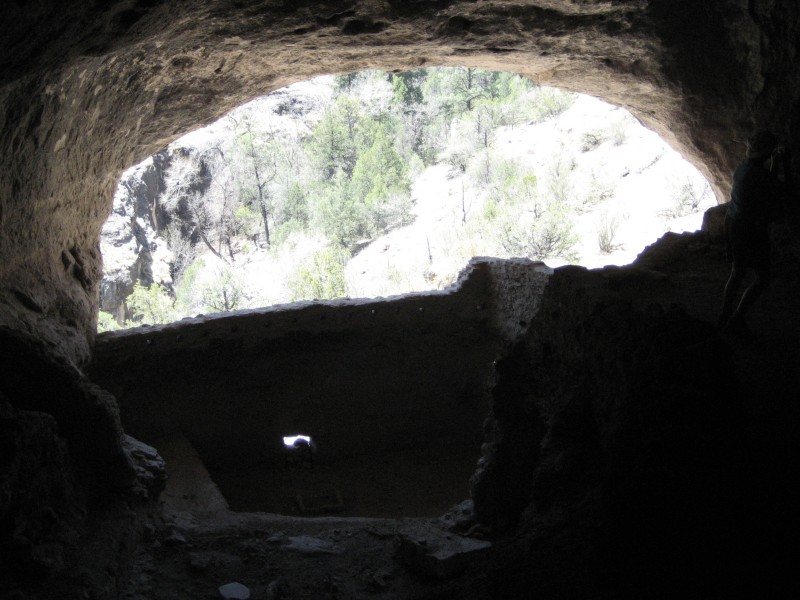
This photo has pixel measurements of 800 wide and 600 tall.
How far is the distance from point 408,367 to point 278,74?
10.9ft

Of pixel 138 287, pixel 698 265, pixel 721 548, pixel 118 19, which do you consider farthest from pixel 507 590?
pixel 138 287

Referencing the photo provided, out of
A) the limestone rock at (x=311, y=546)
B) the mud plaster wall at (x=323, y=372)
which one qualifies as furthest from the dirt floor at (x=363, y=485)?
the limestone rock at (x=311, y=546)

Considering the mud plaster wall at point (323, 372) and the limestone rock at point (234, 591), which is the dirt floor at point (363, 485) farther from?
the limestone rock at point (234, 591)

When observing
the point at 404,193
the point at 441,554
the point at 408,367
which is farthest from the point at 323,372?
the point at 404,193

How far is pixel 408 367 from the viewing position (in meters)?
7.88

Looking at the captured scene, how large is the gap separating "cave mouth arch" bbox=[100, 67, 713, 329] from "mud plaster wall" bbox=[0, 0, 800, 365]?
927 centimetres

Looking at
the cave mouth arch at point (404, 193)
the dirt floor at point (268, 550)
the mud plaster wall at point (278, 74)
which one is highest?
the cave mouth arch at point (404, 193)

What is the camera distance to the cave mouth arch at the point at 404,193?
20.2 metres

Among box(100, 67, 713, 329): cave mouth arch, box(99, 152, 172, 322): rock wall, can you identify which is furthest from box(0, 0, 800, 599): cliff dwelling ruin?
box(99, 152, 172, 322): rock wall

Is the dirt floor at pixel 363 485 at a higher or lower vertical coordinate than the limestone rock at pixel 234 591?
higher

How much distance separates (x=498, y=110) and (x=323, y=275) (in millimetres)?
12891

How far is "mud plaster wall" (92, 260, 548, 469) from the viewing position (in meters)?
7.38

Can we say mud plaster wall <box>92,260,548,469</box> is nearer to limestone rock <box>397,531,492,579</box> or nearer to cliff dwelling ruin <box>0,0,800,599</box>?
cliff dwelling ruin <box>0,0,800,599</box>

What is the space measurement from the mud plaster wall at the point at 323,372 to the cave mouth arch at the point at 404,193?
29.6 ft
